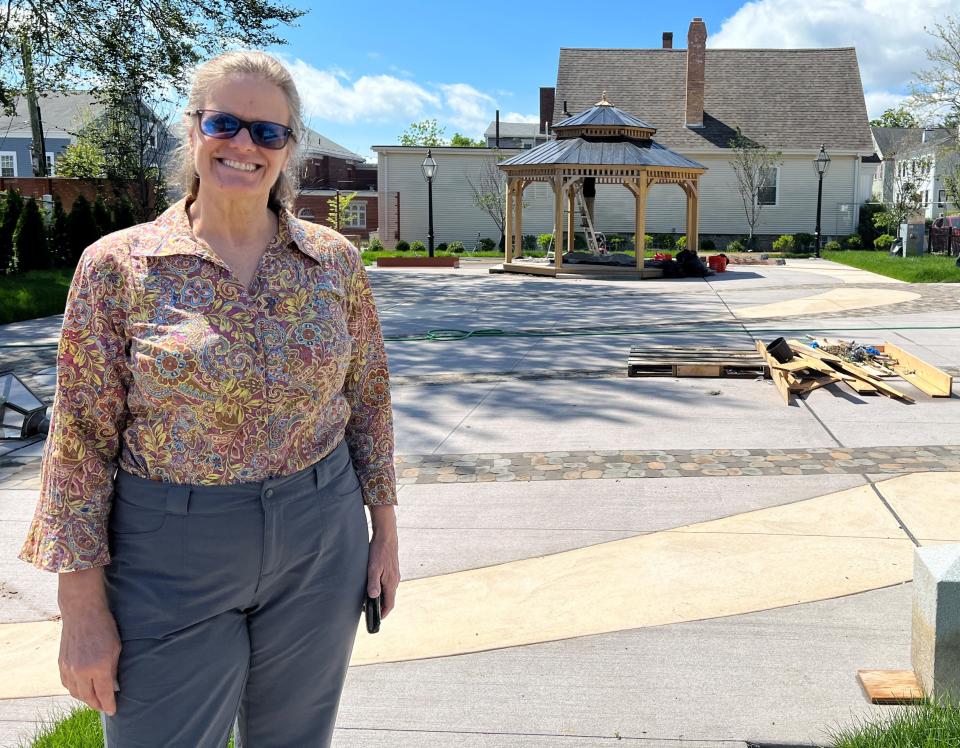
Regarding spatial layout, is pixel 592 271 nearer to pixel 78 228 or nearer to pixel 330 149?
pixel 78 228

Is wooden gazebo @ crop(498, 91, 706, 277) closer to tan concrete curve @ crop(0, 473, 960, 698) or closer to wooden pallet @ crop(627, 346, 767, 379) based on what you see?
wooden pallet @ crop(627, 346, 767, 379)

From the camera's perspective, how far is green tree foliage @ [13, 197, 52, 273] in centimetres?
2098

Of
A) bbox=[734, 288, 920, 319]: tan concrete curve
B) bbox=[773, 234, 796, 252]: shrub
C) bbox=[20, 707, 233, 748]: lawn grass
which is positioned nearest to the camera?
bbox=[20, 707, 233, 748]: lawn grass

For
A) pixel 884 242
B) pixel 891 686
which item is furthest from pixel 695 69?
pixel 891 686

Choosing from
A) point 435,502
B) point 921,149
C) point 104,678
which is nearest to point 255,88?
point 104,678

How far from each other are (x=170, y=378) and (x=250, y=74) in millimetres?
734

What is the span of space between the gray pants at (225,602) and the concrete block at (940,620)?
2117 mm

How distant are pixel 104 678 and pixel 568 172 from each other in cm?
2367

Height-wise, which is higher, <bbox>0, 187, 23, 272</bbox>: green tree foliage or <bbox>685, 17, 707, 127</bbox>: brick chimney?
<bbox>685, 17, 707, 127</bbox>: brick chimney

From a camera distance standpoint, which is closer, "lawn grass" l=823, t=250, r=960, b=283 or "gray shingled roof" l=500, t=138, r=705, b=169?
"lawn grass" l=823, t=250, r=960, b=283

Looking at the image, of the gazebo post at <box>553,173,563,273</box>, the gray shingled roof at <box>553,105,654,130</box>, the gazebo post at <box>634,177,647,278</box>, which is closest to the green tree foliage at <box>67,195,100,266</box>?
the gazebo post at <box>553,173,563,273</box>

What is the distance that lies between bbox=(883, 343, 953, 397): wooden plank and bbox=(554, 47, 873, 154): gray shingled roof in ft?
102

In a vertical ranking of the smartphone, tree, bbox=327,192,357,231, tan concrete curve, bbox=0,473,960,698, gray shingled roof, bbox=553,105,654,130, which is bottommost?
Answer: tan concrete curve, bbox=0,473,960,698

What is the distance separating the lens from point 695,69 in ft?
130
